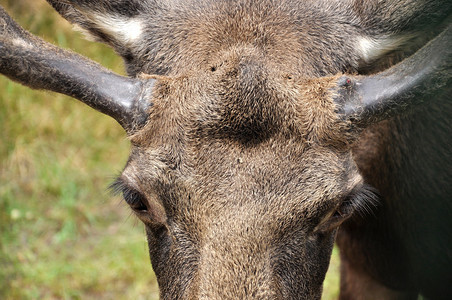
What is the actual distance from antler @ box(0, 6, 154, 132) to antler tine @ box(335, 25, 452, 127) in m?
1.30

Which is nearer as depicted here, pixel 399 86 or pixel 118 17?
pixel 399 86

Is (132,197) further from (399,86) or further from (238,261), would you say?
(399,86)

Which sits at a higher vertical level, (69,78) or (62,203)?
(69,78)

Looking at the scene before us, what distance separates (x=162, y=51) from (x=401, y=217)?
2425mm

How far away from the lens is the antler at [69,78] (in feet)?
15.4

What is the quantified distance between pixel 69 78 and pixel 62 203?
547 centimetres

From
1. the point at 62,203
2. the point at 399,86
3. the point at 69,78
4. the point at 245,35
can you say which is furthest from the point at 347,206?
the point at 62,203

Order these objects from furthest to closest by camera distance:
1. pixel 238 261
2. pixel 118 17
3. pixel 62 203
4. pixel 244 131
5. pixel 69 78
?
pixel 62 203 < pixel 118 17 < pixel 69 78 < pixel 244 131 < pixel 238 261

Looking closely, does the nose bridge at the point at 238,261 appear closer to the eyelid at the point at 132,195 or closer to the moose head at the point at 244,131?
the moose head at the point at 244,131

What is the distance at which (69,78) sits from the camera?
4.74 m

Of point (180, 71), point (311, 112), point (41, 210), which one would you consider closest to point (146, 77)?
point (180, 71)

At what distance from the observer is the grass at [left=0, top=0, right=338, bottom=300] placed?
8633 millimetres

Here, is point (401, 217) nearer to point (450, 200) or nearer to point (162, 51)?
point (450, 200)

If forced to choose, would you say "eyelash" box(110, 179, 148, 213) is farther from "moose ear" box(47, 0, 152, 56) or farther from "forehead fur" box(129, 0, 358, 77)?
"moose ear" box(47, 0, 152, 56)
